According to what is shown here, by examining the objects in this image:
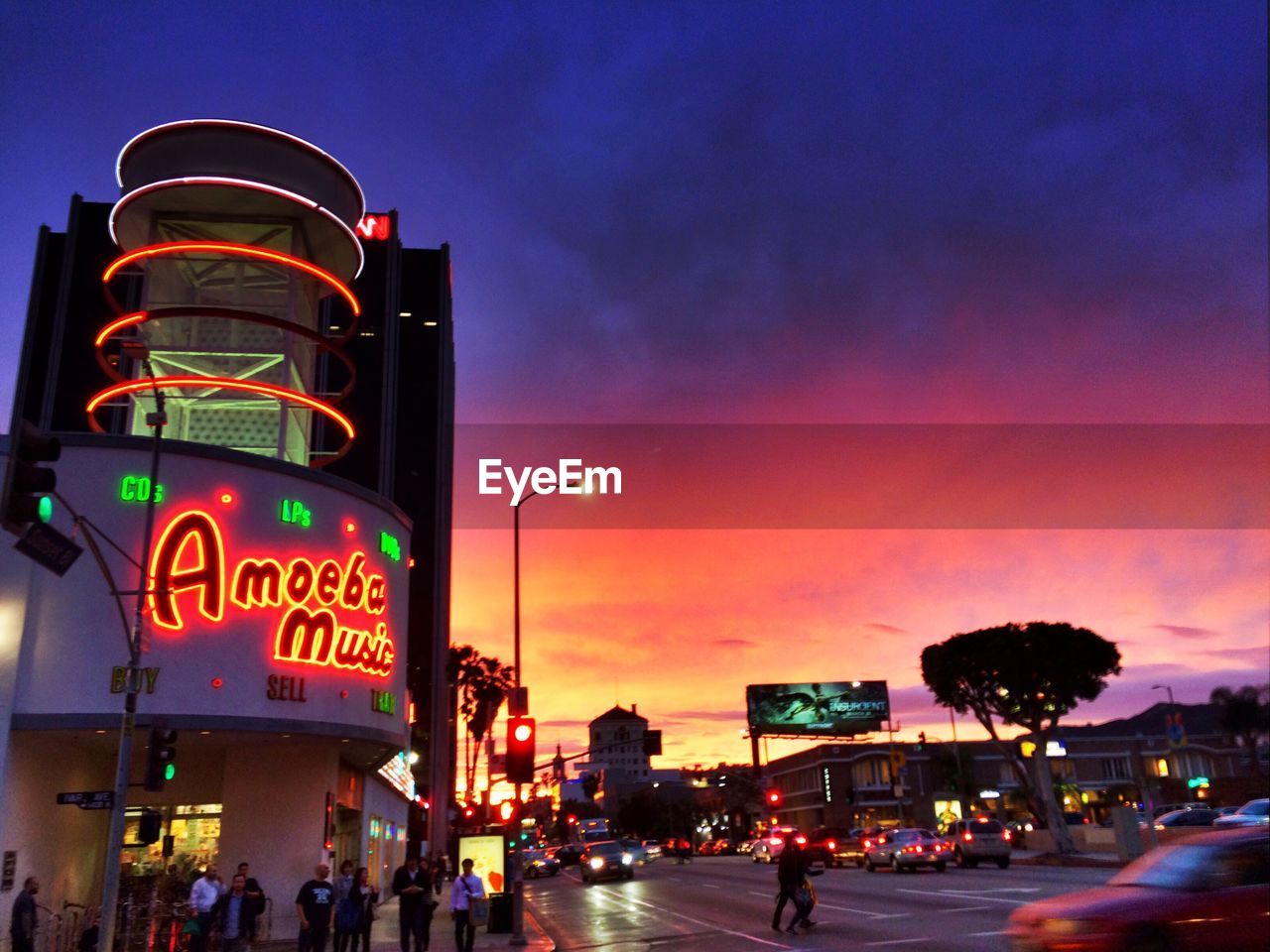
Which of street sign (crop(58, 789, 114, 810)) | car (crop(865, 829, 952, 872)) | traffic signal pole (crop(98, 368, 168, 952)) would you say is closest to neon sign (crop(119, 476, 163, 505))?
traffic signal pole (crop(98, 368, 168, 952))

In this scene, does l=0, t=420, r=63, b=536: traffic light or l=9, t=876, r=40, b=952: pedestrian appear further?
l=9, t=876, r=40, b=952: pedestrian

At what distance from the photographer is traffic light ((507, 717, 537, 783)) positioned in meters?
22.0

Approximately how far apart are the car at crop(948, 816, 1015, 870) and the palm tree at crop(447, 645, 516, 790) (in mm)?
43248

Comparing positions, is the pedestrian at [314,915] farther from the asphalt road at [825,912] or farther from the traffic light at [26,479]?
the traffic light at [26,479]

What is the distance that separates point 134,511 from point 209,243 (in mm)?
11019

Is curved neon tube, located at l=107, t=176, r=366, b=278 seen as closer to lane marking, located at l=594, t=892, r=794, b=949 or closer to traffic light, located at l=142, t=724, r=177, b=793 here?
traffic light, located at l=142, t=724, r=177, b=793

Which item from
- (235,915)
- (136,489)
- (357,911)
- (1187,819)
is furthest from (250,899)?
(1187,819)

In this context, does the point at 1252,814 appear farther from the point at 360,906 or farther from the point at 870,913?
the point at 360,906

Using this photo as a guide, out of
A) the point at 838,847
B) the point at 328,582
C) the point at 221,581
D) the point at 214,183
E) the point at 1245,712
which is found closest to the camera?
the point at 221,581

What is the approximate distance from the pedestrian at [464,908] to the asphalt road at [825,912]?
213 centimetres

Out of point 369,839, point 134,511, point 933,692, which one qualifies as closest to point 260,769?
point 134,511

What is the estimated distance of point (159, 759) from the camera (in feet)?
56.0

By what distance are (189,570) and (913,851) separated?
30190mm

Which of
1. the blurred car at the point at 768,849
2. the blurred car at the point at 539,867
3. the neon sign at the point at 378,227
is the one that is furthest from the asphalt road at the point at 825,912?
the neon sign at the point at 378,227
